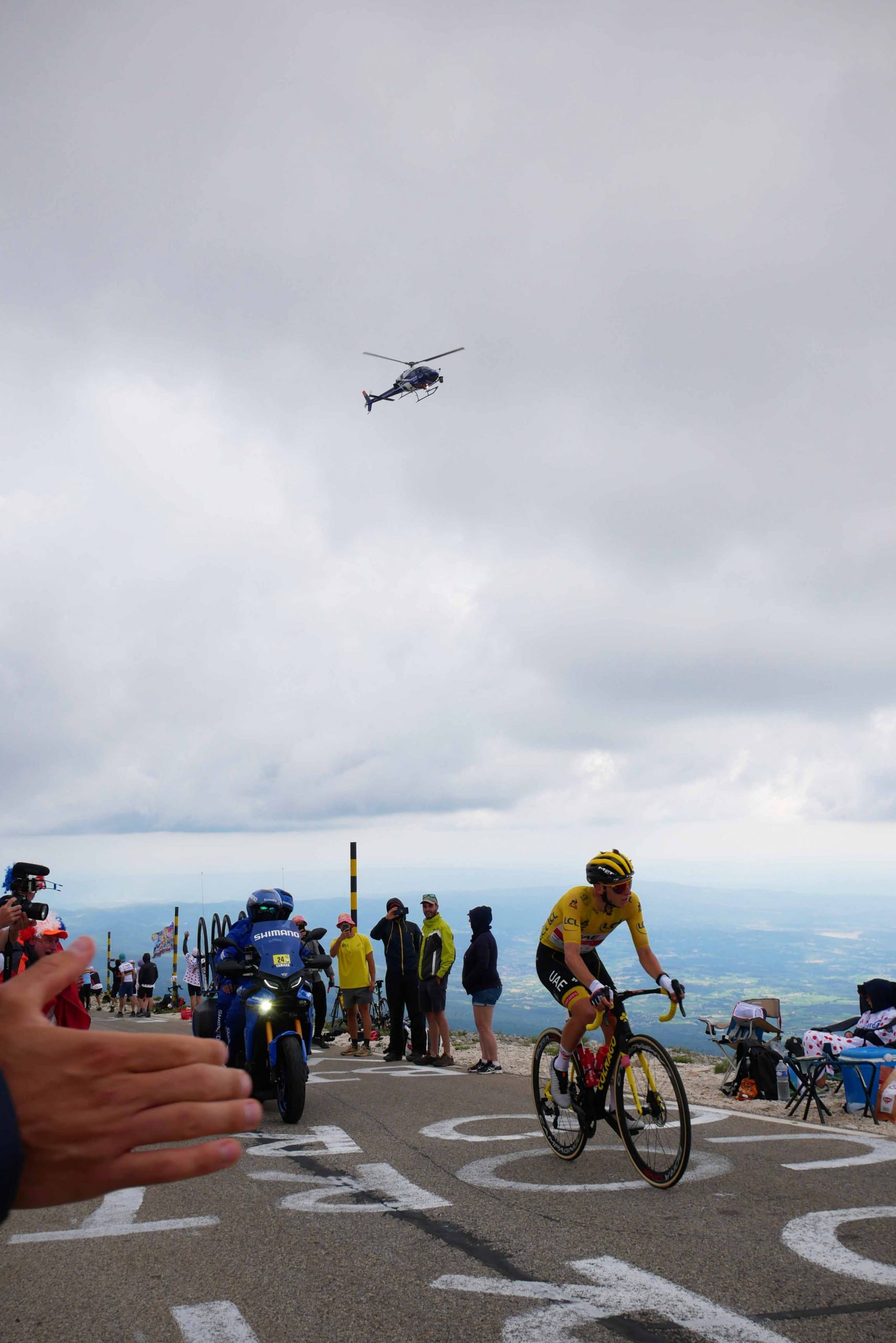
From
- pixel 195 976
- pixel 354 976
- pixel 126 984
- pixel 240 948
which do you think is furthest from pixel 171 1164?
pixel 126 984

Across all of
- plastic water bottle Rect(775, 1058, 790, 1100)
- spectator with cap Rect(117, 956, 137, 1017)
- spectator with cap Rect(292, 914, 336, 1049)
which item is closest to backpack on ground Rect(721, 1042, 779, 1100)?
plastic water bottle Rect(775, 1058, 790, 1100)

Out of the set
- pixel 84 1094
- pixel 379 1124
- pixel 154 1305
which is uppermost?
pixel 84 1094

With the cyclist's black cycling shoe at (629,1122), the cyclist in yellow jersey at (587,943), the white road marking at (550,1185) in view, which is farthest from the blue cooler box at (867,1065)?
the cyclist's black cycling shoe at (629,1122)

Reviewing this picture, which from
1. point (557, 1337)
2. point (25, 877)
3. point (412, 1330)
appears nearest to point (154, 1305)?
point (412, 1330)

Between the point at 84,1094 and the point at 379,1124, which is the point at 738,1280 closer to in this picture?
the point at 84,1094

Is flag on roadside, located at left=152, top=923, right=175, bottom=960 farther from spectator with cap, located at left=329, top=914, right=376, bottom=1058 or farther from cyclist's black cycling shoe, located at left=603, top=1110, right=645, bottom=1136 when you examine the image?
cyclist's black cycling shoe, located at left=603, top=1110, right=645, bottom=1136

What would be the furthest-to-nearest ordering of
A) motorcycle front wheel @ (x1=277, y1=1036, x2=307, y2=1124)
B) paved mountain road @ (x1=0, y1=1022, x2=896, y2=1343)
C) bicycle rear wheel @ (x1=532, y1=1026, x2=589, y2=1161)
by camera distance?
motorcycle front wheel @ (x1=277, y1=1036, x2=307, y2=1124) → bicycle rear wheel @ (x1=532, y1=1026, x2=589, y2=1161) → paved mountain road @ (x1=0, y1=1022, x2=896, y2=1343)

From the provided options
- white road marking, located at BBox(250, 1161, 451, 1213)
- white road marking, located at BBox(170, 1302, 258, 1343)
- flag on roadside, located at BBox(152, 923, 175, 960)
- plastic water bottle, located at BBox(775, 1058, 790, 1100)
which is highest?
white road marking, located at BBox(170, 1302, 258, 1343)
